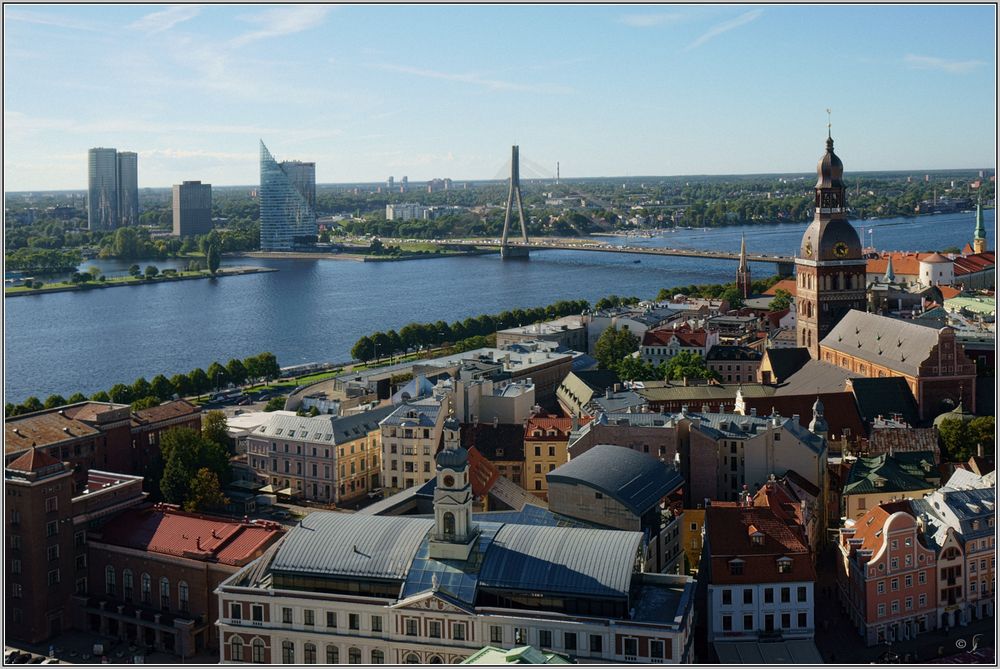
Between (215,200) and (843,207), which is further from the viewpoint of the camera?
(215,200)

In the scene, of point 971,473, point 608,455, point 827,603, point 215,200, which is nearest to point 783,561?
point 827,603

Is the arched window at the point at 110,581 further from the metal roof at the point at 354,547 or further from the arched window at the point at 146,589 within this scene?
the metal roof at the point at 354,547

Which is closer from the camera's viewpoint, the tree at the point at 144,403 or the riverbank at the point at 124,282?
the tree at the point at 144,403

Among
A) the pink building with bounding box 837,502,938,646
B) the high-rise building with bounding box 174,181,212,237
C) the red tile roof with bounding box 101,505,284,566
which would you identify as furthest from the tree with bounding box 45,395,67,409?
the high-rise building with bounding box 174,181,212,237

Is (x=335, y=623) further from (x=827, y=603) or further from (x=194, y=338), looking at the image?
(x=194, y=338)

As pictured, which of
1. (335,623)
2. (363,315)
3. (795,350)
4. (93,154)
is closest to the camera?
(335,623)

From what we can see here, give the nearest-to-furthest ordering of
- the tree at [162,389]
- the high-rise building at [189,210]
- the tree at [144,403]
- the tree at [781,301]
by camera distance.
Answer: the tree at [144,403]
the tree at [162,389]
the tree at [781,301]
the high-rise building at [189,210]

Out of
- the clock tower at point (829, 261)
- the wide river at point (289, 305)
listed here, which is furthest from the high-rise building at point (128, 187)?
the clock tower at point (829, 261)
